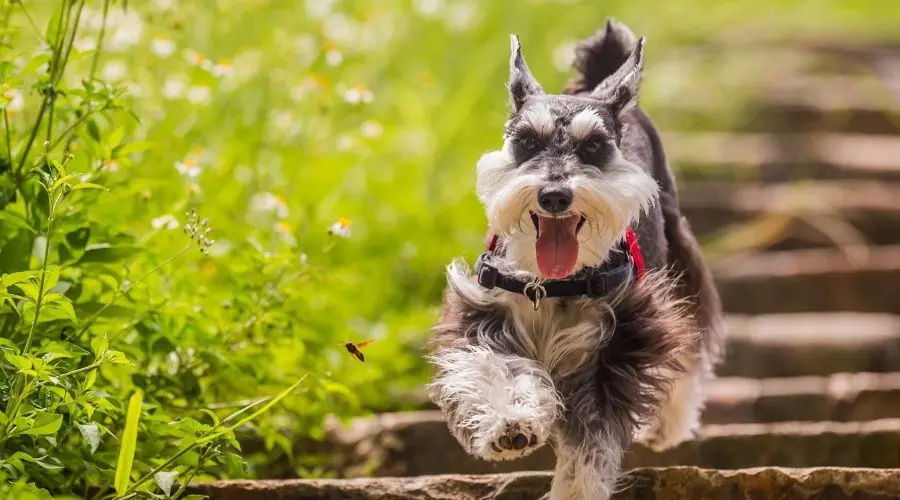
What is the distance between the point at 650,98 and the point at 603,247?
5633 millimetres

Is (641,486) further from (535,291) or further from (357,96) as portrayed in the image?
(357,96)

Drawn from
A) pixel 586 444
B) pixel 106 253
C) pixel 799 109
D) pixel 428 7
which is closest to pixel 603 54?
pixel 586 444

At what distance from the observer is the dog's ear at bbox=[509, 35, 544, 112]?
3281 mm

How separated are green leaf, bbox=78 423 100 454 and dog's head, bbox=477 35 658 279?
994 mm

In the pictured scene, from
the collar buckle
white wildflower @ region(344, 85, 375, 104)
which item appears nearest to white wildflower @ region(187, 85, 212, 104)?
white wildflower @ region(344, 85, 375, 104)

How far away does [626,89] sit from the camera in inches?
128

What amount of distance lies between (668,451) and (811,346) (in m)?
1.82

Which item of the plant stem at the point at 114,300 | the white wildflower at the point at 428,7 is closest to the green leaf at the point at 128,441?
the plant stem at the point at 114,300

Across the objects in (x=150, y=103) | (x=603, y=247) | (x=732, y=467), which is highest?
(x=150, y=103)

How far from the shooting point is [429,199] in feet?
21.5

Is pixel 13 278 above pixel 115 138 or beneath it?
beneath

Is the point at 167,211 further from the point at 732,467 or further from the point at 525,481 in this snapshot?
the point at 732,467

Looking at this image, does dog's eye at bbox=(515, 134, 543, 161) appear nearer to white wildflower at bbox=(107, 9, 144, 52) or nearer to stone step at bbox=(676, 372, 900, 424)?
white wildflower at bbox=(107, 9, 144, 52)

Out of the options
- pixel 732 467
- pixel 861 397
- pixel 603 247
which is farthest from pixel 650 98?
pixel 603 247
